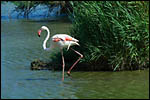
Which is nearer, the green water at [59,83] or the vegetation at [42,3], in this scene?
the green water at [59,83]

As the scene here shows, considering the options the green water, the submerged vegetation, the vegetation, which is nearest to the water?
the green water

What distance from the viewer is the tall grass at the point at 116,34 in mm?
8547

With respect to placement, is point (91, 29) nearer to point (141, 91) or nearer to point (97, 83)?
point (97, 83)

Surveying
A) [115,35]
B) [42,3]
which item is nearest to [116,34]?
[115,35]

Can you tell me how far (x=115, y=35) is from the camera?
8.59 m

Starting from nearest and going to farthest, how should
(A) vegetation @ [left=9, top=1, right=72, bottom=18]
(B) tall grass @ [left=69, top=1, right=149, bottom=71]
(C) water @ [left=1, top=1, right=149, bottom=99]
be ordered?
(C) water @ [left=1, top=1, right=149, bottom=99]
(B) tall grass @ [left=69, top=1, right=149, bottom=71]
(A) vegetation @ [left=9, top=1, right=72, bottom=18]

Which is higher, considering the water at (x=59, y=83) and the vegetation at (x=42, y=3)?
the vegetation at (x=42, y=3)

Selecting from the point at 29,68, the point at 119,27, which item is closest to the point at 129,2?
the point at 119,27

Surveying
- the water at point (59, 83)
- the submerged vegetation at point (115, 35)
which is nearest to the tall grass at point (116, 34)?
the submerged vegetation at point (115, 35)

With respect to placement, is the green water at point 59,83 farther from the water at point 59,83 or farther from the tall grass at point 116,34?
the tall grass at point 116,34

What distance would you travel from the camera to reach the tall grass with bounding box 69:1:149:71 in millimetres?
8547

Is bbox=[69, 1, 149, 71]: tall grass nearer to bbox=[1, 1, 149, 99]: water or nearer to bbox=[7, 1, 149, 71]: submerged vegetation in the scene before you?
bbox=[7, 1, 149, 71]: submerged vegetation

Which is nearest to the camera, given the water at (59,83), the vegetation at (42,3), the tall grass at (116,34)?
the water at (59,83)

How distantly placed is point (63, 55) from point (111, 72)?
132 cm
